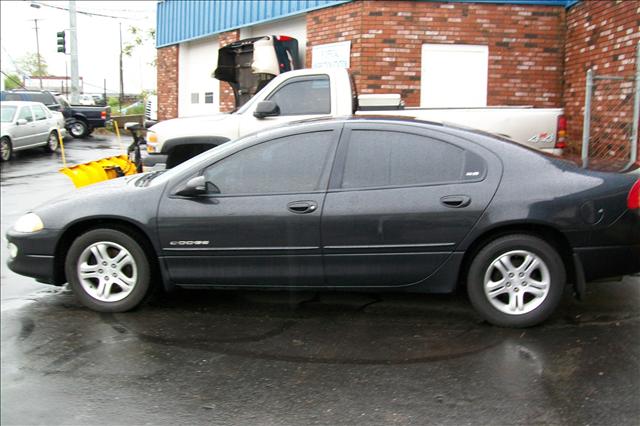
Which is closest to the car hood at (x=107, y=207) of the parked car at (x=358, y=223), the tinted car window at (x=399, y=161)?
the parked car at (x=358, y=223)

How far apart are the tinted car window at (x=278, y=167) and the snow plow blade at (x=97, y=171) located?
351cm

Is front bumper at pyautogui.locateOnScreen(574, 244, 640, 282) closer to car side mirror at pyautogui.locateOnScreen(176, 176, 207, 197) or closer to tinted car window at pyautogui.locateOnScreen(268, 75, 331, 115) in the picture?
car side mirror at pyautogui.locateOnScreen(176, 176, 207, 197)

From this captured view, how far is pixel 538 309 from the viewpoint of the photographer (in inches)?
177

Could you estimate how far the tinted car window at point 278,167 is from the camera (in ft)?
15.4

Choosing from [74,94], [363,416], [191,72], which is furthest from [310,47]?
[74,94]

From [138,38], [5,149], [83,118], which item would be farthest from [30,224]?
[138,38]

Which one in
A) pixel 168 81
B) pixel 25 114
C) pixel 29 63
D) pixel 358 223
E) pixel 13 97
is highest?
pixel 29 63

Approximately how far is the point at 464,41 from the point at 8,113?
13.0 meters

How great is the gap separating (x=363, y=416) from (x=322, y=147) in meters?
2.17

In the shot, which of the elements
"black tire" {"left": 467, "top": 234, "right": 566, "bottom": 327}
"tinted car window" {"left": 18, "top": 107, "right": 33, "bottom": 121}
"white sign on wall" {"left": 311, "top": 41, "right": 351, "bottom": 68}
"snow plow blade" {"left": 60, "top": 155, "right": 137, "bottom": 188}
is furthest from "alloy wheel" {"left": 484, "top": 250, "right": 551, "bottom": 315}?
"tinted car window" {"left": 18, "top": 107, "right": 33, "bottom": 121}

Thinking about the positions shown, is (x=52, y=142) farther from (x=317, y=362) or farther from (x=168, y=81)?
(x=317, y=362)

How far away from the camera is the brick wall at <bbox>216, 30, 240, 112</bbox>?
1549cm

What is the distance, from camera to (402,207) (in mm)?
4523

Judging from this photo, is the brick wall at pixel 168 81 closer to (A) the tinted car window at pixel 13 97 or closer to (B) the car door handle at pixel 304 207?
(A) the tinted car window at pixel 13 97
